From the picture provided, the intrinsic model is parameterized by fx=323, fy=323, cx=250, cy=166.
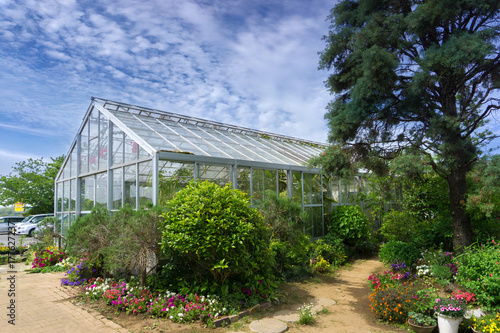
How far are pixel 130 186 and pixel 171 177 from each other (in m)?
1.43

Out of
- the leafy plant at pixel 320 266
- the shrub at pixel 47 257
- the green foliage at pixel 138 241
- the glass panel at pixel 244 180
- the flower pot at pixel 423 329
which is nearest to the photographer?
the flower pot at pixel 423 329

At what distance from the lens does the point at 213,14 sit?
7.26 meters

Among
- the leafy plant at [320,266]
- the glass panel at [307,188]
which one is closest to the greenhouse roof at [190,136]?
the glass panel at [307,188]

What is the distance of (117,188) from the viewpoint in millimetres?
9203

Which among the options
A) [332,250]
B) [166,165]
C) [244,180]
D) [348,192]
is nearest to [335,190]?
[348,192]

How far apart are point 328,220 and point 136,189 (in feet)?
22.6

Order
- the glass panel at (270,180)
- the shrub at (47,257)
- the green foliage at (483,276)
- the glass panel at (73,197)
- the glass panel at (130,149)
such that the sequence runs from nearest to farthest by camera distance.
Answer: the green foliage at (483,276)
the glass panel at (130,149)
the shrub at (47,257)
the glass panel at (270,180)
the glass panel at (73,197)

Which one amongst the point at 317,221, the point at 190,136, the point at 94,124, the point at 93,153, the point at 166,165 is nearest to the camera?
the point at 166,165

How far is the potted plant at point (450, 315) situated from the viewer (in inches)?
178

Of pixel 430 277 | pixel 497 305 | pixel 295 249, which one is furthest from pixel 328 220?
pixel 497 305

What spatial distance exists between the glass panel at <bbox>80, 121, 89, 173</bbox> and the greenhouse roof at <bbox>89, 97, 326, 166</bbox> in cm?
94

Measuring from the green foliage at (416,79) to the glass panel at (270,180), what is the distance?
2.71m

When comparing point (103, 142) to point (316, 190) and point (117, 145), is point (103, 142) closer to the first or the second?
point (117, 145)

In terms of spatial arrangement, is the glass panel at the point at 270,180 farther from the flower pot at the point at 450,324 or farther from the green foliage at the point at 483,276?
the flower pot at the point at 450,324
